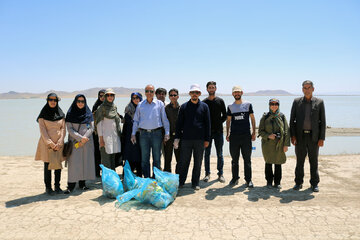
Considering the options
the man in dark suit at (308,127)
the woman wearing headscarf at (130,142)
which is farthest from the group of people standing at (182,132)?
the woman wearing headscarf at (130,142)

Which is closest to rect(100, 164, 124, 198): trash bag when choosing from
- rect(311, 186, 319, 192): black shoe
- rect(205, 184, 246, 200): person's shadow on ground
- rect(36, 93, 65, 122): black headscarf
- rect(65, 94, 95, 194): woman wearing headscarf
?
rect(65, 94, 95, 194): woman wearing headscarf

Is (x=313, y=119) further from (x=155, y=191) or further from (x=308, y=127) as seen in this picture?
(x=155, y=191)

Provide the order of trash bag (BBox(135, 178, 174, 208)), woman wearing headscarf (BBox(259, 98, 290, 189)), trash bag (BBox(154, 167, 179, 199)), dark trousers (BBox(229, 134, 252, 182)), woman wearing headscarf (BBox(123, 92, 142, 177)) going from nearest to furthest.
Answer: trash bag (BBox(135, 178, 174, 208))
trash bag (BBox(154, 167, 179, 199))
woman wearing headscarf (BBox(259, 98, 290, 189))
dark trousers (BBox(229, 134, 252, 182))
woman wearing headscarf (BBox(123, 92, 142, 177))

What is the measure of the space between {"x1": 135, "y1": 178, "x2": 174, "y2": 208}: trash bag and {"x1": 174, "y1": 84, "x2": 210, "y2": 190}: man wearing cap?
0.94 meters

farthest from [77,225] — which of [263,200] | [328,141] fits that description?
[328,141]

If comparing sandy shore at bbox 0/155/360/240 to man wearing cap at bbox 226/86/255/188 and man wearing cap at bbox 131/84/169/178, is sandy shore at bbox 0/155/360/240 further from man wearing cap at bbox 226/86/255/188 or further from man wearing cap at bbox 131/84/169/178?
man wearing cap at bbox 131/84/169/178

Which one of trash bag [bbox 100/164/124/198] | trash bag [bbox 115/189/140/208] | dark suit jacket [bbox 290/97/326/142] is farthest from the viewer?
dark suit jacket [bbox 290/97/326/142]

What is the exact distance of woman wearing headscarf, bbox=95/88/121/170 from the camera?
4883 mm

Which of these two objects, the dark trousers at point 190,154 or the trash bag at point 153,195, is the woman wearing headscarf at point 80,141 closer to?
the trash bag at point 153,195

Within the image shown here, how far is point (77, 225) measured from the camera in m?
3.47

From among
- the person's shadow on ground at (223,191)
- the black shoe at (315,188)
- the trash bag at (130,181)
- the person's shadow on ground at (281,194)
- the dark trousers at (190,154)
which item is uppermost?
the dark trousers at (190,154)

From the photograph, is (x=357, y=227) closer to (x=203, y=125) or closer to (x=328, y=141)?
(x=203, y=125)

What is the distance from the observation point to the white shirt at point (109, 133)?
4.92 metres

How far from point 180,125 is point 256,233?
2236mm
